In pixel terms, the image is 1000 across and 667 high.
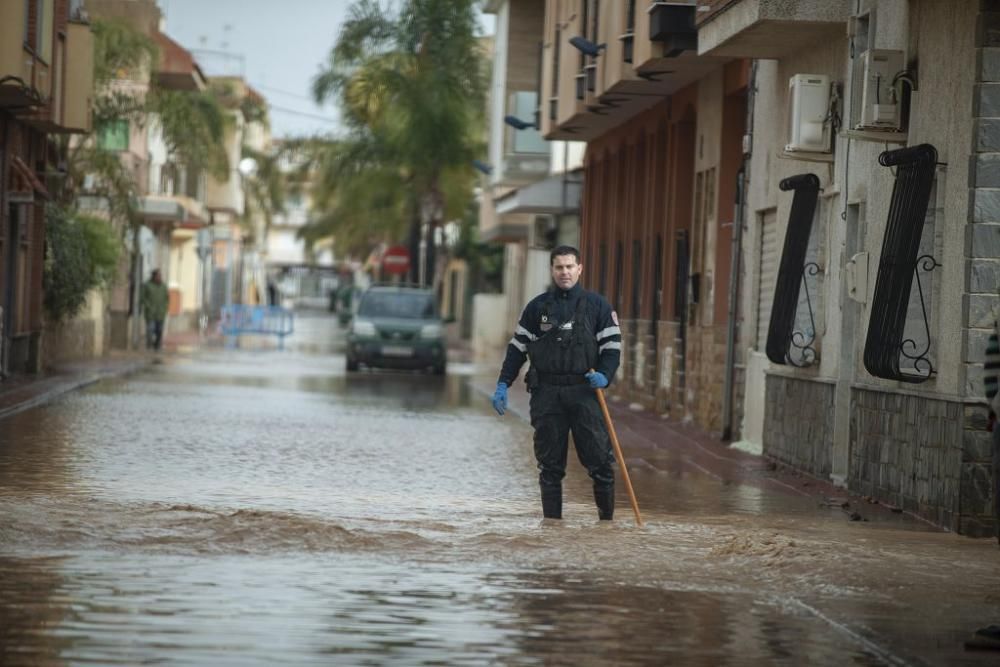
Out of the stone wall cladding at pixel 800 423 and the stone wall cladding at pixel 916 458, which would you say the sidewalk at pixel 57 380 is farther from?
the stone wall cladding at pixel 916 458

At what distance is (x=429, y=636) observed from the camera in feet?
28.5

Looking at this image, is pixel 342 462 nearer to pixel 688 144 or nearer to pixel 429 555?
pixel 429 555

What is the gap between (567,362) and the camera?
13.5 meters

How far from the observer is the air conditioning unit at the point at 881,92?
634 inches

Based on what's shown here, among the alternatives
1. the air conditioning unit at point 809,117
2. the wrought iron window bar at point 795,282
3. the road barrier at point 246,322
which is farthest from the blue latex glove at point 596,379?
the road barrier at point 246,322

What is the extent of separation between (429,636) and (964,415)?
20.9ft

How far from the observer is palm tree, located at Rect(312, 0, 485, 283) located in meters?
60.7

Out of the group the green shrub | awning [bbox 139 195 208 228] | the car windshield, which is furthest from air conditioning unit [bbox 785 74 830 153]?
awning [bbox 139 195 208 228]

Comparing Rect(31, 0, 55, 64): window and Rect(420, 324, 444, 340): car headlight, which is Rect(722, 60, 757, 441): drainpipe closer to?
Rect(31, 0, 55, 64): window

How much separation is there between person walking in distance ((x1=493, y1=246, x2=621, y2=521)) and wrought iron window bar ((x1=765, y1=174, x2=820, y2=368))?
6.63 meters

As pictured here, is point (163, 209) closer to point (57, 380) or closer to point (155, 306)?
point (155, 306)

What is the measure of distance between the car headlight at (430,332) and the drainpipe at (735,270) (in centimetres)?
1818

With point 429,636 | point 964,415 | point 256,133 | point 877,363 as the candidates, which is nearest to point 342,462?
point 877,363

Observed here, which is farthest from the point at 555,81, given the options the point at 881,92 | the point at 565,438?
the point at 565,438
